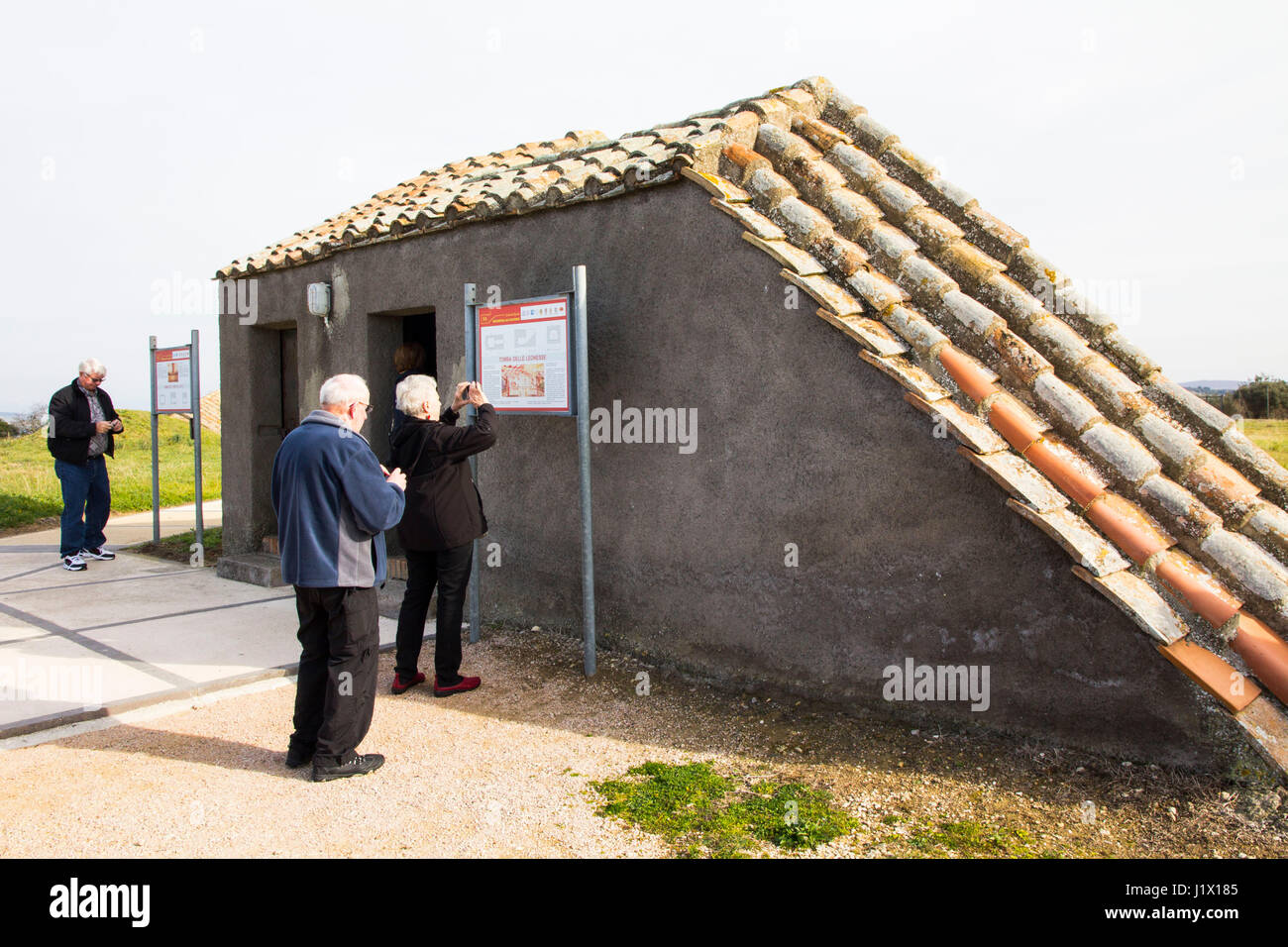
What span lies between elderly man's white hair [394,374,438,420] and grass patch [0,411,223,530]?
7967 mm

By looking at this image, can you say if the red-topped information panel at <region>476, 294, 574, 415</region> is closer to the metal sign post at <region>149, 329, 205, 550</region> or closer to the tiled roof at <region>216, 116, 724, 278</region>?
the tiled roof at <region>216, 116, 724, 278</region>


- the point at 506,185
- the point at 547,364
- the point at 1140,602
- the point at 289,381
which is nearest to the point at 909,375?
the point at 1140,602

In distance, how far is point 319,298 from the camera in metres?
8.34

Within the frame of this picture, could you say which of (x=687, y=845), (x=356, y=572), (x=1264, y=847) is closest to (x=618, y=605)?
(x=356, y=572)

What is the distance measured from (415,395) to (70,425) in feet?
20.6

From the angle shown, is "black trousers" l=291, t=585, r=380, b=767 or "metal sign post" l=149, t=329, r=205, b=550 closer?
"black trousers" l=291, t=585, r=380, b=767

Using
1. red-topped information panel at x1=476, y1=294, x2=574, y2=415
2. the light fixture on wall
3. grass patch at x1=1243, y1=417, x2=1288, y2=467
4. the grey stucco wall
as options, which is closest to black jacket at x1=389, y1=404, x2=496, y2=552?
red-topped information panel at x1=476, y1=294, x2=574, y2=415

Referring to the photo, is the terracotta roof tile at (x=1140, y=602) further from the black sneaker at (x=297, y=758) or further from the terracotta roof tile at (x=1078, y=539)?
the black sneaker at (x=297, y=758)

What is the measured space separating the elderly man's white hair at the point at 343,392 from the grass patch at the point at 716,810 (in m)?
2.12

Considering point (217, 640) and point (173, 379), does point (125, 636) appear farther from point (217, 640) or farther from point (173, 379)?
point (173, 379)

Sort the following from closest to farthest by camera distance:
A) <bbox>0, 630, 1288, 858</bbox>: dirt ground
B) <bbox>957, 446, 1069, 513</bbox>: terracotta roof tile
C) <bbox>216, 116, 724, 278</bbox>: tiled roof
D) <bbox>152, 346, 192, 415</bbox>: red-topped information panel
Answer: <bbox>0, 630, 1288, 858</bbox>: dirt ground → <bbox>957, 446, 1069, 513</bbox>: terracotta roof tile → <bbox>216, 116, 724, 278</bbox>: tiled roof → <bbox>152, 346, 192, 415</bbox>: red-topped information panel

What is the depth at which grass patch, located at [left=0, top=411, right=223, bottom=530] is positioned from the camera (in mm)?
14188

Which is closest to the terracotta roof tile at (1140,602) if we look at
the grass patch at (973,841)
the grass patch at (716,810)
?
the grass patch at (973,841)

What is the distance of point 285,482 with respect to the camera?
4285 mm
